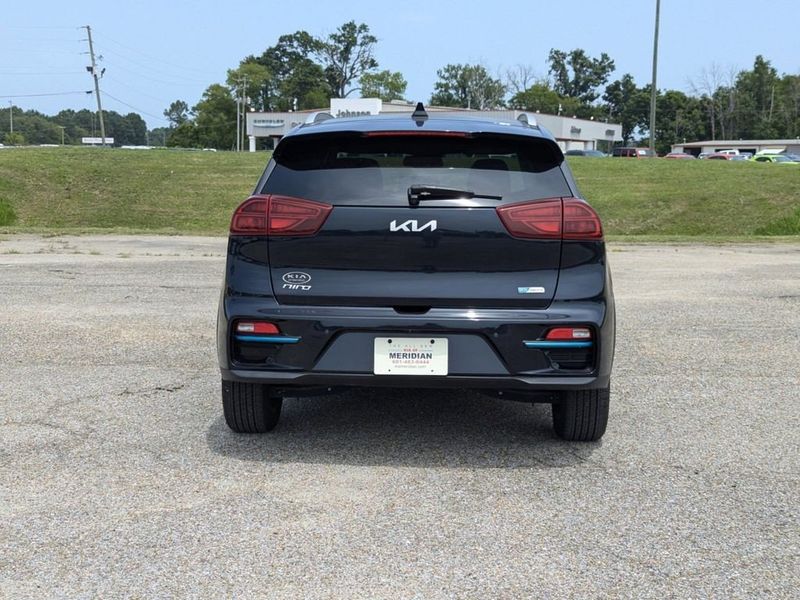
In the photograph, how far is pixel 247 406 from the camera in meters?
4.67

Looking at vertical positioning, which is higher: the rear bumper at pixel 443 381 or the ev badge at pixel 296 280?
the ev badge at pixel 296 280

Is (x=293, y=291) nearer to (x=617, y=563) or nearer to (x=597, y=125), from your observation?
(x=617, y=563)

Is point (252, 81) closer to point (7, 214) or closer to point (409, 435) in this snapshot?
point (7, 214)

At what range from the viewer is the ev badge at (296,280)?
4227mm

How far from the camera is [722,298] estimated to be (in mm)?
10375

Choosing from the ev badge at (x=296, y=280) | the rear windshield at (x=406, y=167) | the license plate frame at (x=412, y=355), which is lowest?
the license plate frame at (x=412, y=355)

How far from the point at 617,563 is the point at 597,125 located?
329 feet

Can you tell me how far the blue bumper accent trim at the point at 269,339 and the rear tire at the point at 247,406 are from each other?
0.31m

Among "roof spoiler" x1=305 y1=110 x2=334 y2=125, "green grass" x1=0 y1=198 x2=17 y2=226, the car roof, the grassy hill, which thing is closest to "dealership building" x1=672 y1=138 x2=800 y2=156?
the grassy hill

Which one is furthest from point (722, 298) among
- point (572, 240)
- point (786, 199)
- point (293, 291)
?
point (786, 199)

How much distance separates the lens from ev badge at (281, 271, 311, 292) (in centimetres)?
423

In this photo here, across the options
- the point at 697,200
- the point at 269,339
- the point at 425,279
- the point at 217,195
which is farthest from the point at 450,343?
the point at 217,195

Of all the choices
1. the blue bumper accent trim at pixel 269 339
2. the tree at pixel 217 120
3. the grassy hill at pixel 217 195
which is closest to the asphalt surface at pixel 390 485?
the blue bumper accent trim at pixel 269 339

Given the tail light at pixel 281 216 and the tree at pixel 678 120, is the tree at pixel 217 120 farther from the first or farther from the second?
the tail light at pixel 281 216
